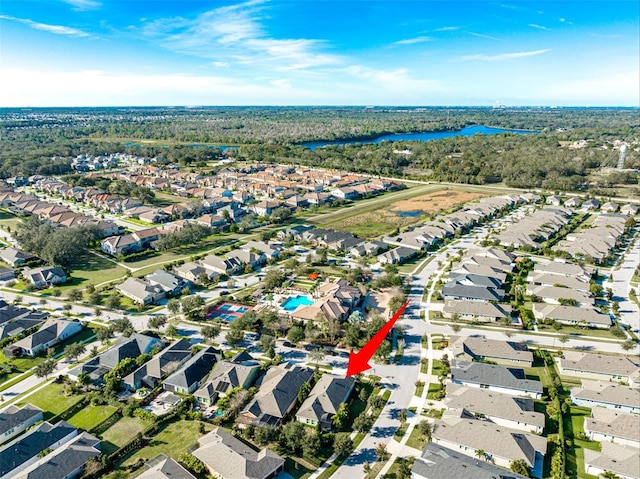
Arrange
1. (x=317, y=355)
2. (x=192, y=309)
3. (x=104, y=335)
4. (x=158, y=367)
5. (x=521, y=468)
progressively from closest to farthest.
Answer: (x=521, y=468) → (x=158, y=367) → (x=317, y=355) → (x=104, y=335) → (x=192, y=309)

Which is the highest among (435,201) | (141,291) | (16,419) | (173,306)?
(435,201)

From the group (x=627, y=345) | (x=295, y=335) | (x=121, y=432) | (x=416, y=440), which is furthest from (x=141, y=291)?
(x=627, y=345)

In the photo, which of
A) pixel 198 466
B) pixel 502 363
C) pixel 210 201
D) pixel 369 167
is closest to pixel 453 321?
pixel 502 363

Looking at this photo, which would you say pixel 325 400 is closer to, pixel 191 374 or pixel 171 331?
pixel 191 374

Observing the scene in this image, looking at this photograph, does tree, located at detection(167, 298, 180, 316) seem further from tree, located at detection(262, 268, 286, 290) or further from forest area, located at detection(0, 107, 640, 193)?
forest area, located at detection(0, 107, 640, 193)

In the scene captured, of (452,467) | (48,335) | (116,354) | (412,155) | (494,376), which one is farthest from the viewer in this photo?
(412,155)

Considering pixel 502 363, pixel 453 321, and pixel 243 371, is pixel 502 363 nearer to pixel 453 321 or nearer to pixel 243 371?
pixel 453 321

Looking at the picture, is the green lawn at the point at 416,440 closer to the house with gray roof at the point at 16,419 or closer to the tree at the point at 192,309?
the tree at the point at 192,309
